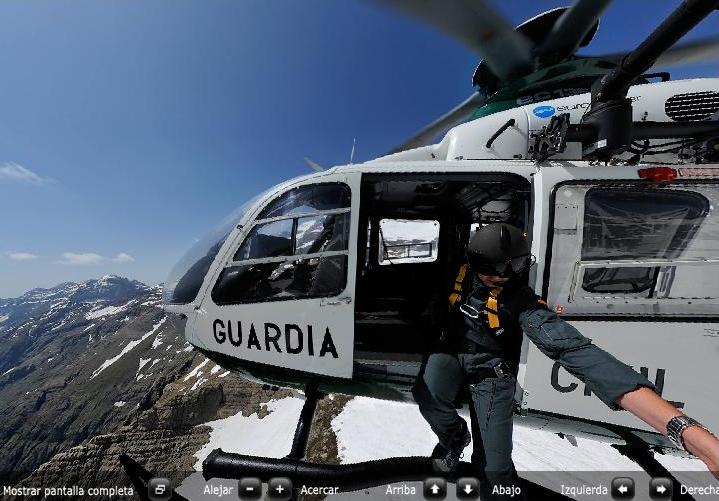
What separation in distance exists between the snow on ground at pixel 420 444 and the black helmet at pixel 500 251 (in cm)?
412

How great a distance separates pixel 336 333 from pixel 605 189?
2.77 m

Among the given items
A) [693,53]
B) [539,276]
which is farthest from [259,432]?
[693,53]

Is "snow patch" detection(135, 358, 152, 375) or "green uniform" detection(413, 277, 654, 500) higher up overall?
"green uniform" detection(413, 277, 654, 500)

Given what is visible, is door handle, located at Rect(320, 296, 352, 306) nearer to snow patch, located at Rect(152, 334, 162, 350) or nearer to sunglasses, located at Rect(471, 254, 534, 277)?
sunglasses, located at Rect(471, 254, 534, 277)

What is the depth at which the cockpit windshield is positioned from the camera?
354 cm

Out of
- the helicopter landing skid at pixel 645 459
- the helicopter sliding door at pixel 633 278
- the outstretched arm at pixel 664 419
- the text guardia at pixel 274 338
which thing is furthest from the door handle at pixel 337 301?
the helicopter landing skid at pixel 645 459

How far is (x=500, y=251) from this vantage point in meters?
2.34

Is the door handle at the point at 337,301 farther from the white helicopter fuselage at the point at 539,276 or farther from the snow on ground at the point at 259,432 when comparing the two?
the snow on ground at the point at 259,432

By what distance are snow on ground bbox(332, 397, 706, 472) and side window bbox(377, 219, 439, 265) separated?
3914 mm

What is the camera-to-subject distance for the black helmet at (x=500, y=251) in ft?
7.70

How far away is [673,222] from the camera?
2.75m

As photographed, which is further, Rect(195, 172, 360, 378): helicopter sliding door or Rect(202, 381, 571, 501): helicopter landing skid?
Rect(195, 172, 360, 378): helicopter sliding door

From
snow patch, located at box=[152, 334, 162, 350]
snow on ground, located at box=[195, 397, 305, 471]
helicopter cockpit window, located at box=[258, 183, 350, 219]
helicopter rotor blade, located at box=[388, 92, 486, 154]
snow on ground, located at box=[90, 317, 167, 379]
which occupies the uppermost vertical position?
helicopter rotor blade, located at box=[388, 92, 486, 154]

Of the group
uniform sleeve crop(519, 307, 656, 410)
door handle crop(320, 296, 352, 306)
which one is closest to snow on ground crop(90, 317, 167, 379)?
door handle crop(320, 296, 352, 306)
